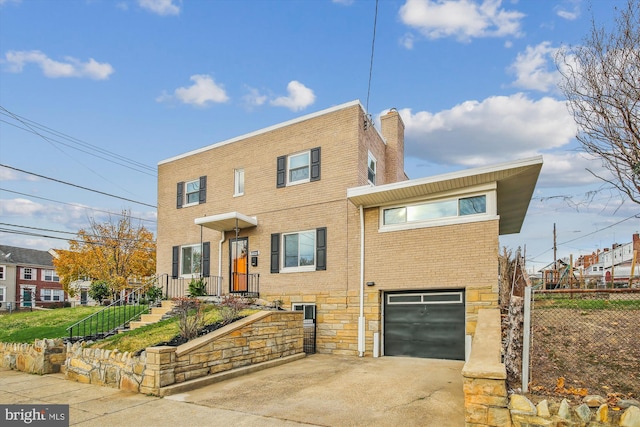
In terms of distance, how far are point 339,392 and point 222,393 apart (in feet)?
6.86

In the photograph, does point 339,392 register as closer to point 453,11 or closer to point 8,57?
point 453,11

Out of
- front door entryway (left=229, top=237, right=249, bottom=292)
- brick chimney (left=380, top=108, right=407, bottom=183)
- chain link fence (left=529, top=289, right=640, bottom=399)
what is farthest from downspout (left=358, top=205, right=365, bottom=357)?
chain link fence (left=529, top=289, right=640, bottom=399)

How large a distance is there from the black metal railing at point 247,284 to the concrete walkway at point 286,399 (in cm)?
479

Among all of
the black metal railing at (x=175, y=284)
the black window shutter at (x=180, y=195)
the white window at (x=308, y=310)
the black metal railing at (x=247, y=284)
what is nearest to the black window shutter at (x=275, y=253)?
the black metal railing at (x=247, y=284)

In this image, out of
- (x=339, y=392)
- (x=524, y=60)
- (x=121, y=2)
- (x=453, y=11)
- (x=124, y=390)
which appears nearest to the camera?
(x=339, y=392)

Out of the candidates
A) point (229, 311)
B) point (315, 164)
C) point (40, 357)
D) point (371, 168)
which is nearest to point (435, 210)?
point (371, 168)

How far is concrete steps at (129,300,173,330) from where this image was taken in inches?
478

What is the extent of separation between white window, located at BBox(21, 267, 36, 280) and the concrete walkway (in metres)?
46.6

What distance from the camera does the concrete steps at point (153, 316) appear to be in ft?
39.8

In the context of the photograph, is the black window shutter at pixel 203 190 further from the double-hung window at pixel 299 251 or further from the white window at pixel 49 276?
the white window at pixel 49 276

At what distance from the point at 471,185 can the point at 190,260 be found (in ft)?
36.6

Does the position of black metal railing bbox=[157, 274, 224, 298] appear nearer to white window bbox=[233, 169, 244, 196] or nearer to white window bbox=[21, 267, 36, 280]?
white window bbox=[233, 169, 244, 196]

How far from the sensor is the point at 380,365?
1016 centimetres

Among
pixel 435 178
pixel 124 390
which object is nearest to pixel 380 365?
pixel 435 178
